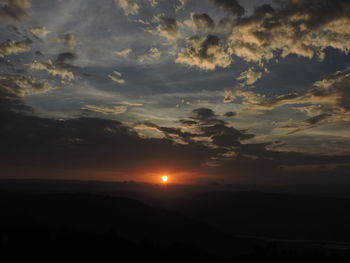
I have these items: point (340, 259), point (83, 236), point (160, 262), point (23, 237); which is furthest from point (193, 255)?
point (23, 237)

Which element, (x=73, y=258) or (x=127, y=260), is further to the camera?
(x=127, y=260)

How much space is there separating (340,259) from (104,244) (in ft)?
389

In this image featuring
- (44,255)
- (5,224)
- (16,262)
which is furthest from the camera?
(5,224)

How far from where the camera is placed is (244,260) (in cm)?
14925

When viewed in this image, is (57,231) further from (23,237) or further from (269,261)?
(269,261)

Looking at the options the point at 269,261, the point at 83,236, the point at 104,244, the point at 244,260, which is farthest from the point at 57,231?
the point at 269,261

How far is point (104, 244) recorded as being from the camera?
17450 centimetres

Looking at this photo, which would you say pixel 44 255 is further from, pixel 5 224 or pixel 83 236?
pixel 5 224

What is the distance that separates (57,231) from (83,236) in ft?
51.9

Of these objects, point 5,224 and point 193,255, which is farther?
point 5,224

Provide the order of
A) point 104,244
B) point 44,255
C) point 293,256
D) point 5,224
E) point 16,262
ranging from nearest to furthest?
point 16,262 → point 44,255 → point 293,256 → point 104,244 → point 5,224

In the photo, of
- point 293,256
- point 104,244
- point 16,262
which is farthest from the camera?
point 104,244

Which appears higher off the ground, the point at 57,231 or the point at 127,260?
the point at 57,231

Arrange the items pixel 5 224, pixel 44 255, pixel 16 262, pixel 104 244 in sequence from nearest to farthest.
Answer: pixel 16 262
pixel 44 255
pixel 104 244
pixel 5 224
